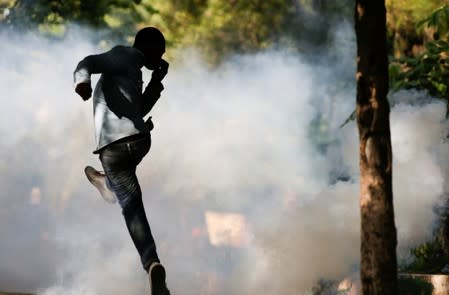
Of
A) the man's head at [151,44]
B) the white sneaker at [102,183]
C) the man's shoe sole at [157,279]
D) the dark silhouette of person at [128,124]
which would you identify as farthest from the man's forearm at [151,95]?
the man's shoe sole at [157,279]

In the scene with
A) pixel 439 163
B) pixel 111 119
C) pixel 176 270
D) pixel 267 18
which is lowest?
pixel 176 270

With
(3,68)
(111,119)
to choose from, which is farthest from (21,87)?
(111,119)

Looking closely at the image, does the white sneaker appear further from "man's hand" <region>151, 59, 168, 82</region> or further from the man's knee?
"man's hand" <region>151, 59, 168, 82</region>

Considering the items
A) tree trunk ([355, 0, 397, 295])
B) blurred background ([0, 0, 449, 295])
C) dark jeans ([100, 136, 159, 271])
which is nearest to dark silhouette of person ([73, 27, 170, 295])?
dark jeans ([100, 136, 159, 271])

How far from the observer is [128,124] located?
218 inches

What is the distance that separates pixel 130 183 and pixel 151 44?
82cm

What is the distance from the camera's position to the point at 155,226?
12.3 meters

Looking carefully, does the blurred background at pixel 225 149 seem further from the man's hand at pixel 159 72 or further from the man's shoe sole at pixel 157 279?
the man's shoe sole at pixel 157 279

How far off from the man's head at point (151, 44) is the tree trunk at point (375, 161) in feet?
3.91

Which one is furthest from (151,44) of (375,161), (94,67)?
(375,161)

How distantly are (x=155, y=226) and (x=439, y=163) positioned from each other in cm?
367

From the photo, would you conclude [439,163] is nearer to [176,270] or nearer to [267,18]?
[176,270]

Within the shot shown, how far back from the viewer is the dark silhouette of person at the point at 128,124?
5.52 meters

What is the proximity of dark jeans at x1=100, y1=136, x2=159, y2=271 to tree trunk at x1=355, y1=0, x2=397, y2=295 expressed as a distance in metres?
1.26
